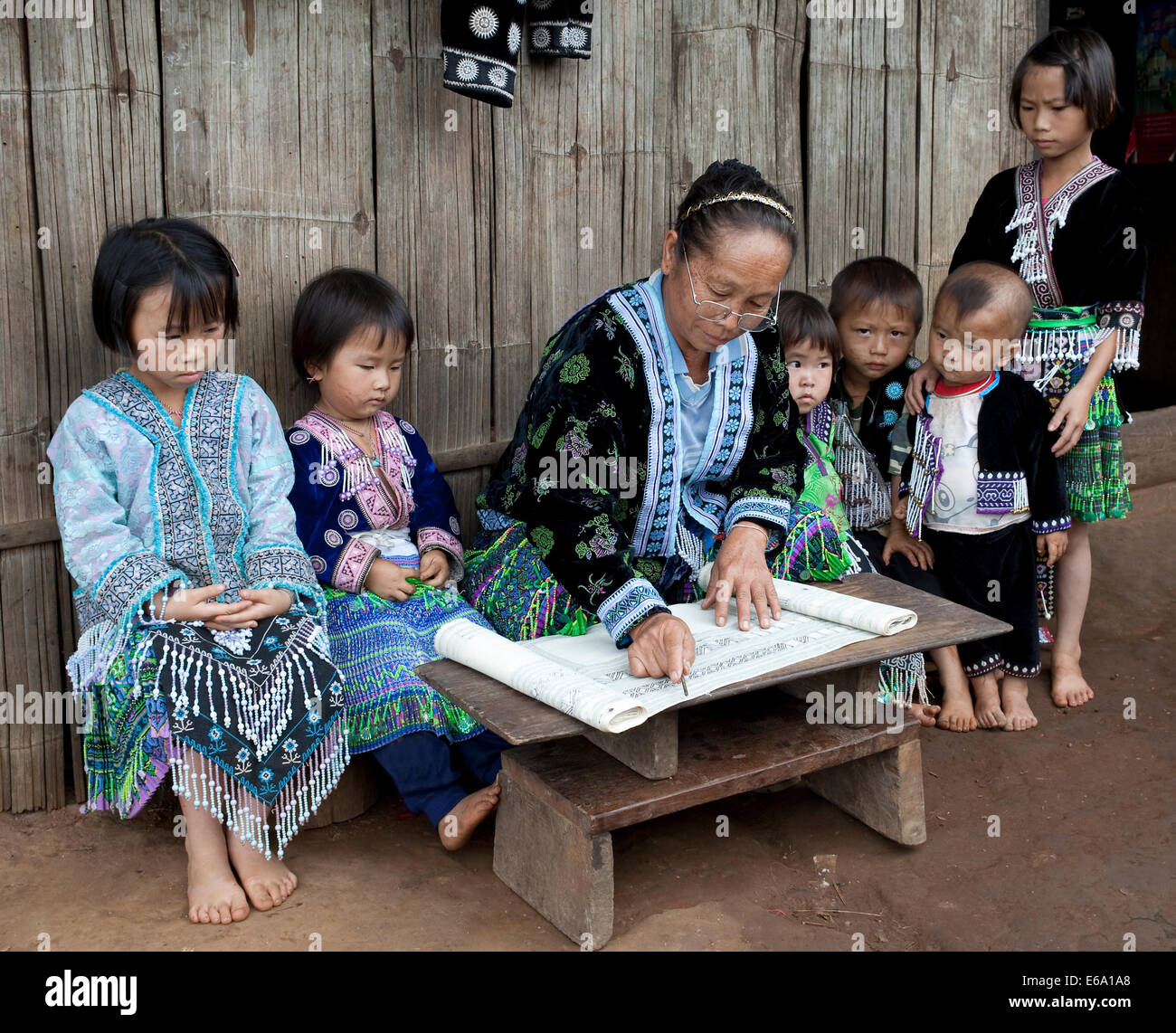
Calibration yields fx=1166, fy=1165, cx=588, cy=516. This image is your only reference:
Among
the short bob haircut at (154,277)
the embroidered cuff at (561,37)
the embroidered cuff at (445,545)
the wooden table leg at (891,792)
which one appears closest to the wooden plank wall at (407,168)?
the embroidered cuff at (561,37)

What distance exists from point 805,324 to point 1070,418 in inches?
36.6

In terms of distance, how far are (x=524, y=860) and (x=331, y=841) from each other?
595mm

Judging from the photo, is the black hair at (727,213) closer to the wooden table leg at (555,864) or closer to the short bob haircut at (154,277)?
the short bob haircut at (154,277)

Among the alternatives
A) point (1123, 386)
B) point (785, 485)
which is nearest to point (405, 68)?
point (785, 485)

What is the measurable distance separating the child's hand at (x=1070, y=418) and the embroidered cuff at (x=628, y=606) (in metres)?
1.75

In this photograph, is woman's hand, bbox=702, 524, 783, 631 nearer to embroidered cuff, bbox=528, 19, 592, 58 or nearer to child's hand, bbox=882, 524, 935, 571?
child's hand, bbox=882, 524, 935, 571

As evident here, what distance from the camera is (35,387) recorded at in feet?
9.37

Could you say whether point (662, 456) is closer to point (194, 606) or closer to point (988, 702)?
point (194, 606)

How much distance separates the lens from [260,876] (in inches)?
105

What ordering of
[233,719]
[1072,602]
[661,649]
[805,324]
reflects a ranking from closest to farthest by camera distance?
[661,649] < [233,719] < [805,324] < [1072,602]

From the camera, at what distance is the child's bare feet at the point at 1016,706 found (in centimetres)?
365

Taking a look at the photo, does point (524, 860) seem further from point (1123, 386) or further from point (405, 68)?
point (1123, 386)

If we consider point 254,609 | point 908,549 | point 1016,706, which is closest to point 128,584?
point 254,609

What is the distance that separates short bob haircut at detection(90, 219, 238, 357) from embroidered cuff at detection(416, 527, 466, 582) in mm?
808
